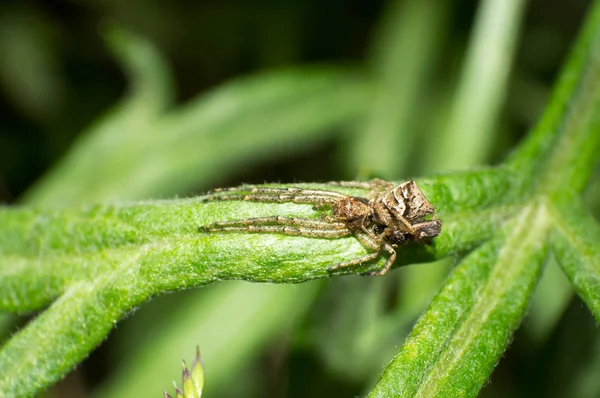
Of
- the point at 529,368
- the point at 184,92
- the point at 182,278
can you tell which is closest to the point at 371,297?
the point at 529,368

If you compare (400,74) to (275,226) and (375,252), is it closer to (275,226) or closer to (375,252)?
(375,252)

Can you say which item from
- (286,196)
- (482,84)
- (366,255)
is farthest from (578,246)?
(482,84)

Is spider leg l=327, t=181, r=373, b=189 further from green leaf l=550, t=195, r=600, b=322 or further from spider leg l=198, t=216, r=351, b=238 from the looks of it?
green leaf l=550, t=195, r=600, b=322

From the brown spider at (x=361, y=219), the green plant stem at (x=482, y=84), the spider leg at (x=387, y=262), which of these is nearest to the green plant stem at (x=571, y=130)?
the brown spider at (x=361, y=219)

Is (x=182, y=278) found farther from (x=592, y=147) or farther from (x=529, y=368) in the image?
(x=529, y=368)

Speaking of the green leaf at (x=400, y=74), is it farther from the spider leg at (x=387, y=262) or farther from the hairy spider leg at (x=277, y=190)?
the spider leg at (x=387, y=262)
